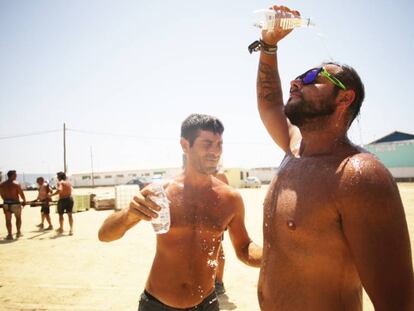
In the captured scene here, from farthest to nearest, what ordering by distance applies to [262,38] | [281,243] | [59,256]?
[59,256] < [262,38] < [281,243]

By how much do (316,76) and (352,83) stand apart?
8.8 inches

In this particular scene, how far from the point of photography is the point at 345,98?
6.25 feet

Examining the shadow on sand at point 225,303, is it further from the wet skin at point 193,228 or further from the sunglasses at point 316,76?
the sunglasses at point 316,76

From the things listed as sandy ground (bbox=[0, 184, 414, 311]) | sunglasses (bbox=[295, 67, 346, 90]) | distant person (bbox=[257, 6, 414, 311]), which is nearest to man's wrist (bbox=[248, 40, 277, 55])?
distant person (bbox=[257, 6, 414, 311])

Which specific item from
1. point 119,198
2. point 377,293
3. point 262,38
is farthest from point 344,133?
point 119,198

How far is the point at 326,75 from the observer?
1.92 metres

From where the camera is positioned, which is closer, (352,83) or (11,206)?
(352,83)

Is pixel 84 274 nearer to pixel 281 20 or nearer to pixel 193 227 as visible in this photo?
pixel 193 227

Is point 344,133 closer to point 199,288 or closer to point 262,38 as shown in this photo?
point 262,38

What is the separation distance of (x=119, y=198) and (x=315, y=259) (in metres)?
19.2

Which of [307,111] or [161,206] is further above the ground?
[307,111]

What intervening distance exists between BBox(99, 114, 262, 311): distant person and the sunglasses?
1.24 m

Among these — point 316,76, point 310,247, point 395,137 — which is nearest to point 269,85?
point 316,76

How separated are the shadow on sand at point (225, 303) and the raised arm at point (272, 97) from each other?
12.6 feet
